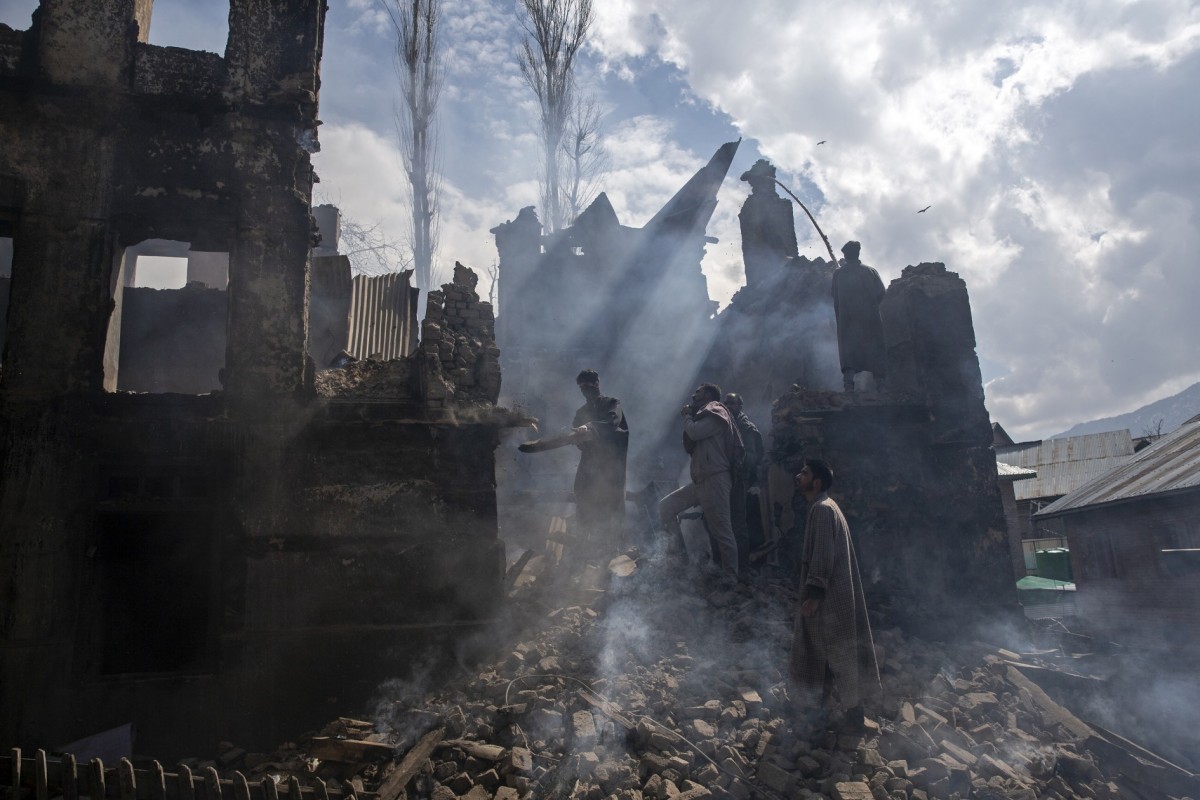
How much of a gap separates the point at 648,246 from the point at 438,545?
21427 mm

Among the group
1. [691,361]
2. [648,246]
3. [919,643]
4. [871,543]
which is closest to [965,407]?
[871,543]

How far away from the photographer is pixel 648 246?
26.7 meters

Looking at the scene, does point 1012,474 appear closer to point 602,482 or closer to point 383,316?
point 602,482

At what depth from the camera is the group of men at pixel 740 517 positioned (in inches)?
211

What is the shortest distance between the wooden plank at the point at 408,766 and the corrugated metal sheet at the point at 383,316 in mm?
7496

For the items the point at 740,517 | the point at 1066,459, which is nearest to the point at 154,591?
the point at 740,517

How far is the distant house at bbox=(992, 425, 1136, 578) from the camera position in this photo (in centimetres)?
2781

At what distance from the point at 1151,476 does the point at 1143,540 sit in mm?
2421

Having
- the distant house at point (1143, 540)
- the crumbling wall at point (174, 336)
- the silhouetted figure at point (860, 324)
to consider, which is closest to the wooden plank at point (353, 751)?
the crumbling wall at point (174, 336)

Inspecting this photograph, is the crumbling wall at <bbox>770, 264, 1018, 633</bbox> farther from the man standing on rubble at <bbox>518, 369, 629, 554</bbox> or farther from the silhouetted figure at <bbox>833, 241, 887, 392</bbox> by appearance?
the man standing on rubble at <bbox>518, 369, 629, 554</bbox>

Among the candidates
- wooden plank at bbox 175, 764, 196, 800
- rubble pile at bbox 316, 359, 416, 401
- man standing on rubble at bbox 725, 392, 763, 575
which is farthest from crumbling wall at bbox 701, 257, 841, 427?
wooden plank at bbox 175, 764, 196, 800

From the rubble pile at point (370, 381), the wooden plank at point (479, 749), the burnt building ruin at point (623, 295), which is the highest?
the burnt building ruin at point (623, 295)

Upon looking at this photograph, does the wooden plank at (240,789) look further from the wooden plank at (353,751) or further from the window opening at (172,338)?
the window opening at (172,338)

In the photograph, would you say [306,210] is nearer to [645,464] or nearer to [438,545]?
[438,545]
